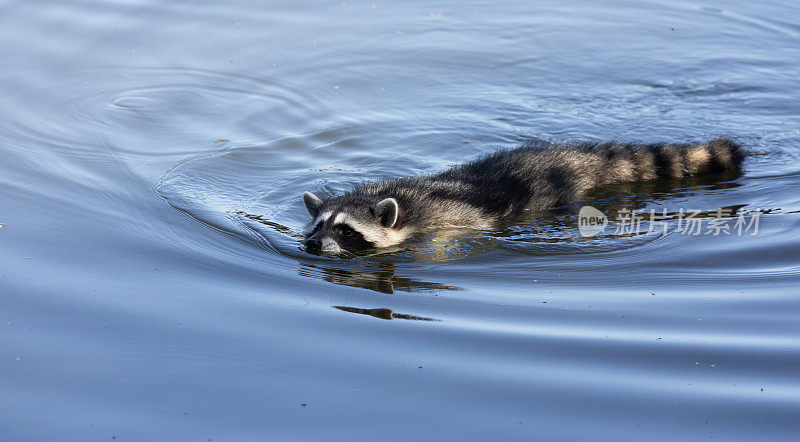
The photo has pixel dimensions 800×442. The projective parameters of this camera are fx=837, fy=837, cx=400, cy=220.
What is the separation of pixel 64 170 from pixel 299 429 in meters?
6.15

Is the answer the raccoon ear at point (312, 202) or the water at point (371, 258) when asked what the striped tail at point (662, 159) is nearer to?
the water at point (371, 258)

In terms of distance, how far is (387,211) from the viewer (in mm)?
8211

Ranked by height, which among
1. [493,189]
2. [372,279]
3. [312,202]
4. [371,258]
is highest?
[493,189]

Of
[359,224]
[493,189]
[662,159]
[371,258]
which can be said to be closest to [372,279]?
[371,258]

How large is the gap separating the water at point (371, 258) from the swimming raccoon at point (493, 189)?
0.91ft

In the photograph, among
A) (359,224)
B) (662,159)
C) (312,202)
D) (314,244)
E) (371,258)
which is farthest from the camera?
(662,159)

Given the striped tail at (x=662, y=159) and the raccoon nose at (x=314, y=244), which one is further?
the striped tail at (x=662, y=159)

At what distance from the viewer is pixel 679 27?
52.2 ft

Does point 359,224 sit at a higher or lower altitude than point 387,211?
lower

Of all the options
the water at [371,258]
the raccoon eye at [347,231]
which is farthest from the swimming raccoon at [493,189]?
the water at [371,258]

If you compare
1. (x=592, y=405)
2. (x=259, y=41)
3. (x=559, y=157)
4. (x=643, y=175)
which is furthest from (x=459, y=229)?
(x=259, y=41)

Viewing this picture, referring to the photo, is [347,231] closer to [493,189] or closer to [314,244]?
[314,244]

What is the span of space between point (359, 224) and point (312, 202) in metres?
0.70

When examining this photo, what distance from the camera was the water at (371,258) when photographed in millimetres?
4777
